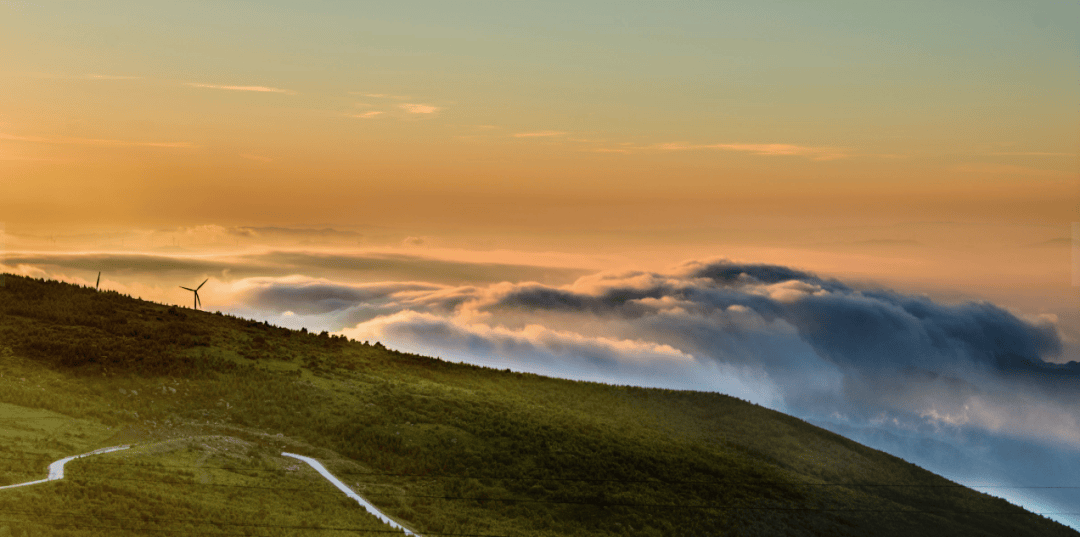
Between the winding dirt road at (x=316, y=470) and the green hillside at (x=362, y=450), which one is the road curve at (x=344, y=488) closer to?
the winding dirt road at (x=316, y=470)

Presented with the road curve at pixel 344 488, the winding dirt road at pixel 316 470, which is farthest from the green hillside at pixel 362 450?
the road curve at pixel 344 488

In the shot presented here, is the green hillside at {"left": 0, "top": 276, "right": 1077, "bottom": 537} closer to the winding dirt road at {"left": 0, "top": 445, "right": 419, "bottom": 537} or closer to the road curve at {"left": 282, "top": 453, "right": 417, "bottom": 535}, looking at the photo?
the winding dirt road at {"left": 0, "top": 445, "right": 419, "bottom": 537}

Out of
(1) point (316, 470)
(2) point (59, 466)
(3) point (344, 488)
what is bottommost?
(3) point (344, 488)

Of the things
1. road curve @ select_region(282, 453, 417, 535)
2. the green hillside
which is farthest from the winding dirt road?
the green hillside

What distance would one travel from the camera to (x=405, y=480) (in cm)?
6425

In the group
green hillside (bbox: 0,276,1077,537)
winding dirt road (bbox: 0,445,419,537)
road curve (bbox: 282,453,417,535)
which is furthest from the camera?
road curve (bbox: 282,453,417,535)

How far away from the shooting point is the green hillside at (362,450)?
47.0 meters

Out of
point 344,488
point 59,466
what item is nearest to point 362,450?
point 344,488

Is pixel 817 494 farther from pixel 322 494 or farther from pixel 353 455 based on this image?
pixel 322 494

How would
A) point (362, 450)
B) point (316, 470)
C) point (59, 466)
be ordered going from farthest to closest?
point (362, 450)
point (316, 470)
point (59, 466)

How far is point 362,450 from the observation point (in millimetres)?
69938

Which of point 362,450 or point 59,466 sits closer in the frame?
point 59,466

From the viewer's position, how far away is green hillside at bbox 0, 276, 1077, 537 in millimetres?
47000

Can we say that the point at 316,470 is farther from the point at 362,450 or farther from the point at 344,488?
the point at 362,450
